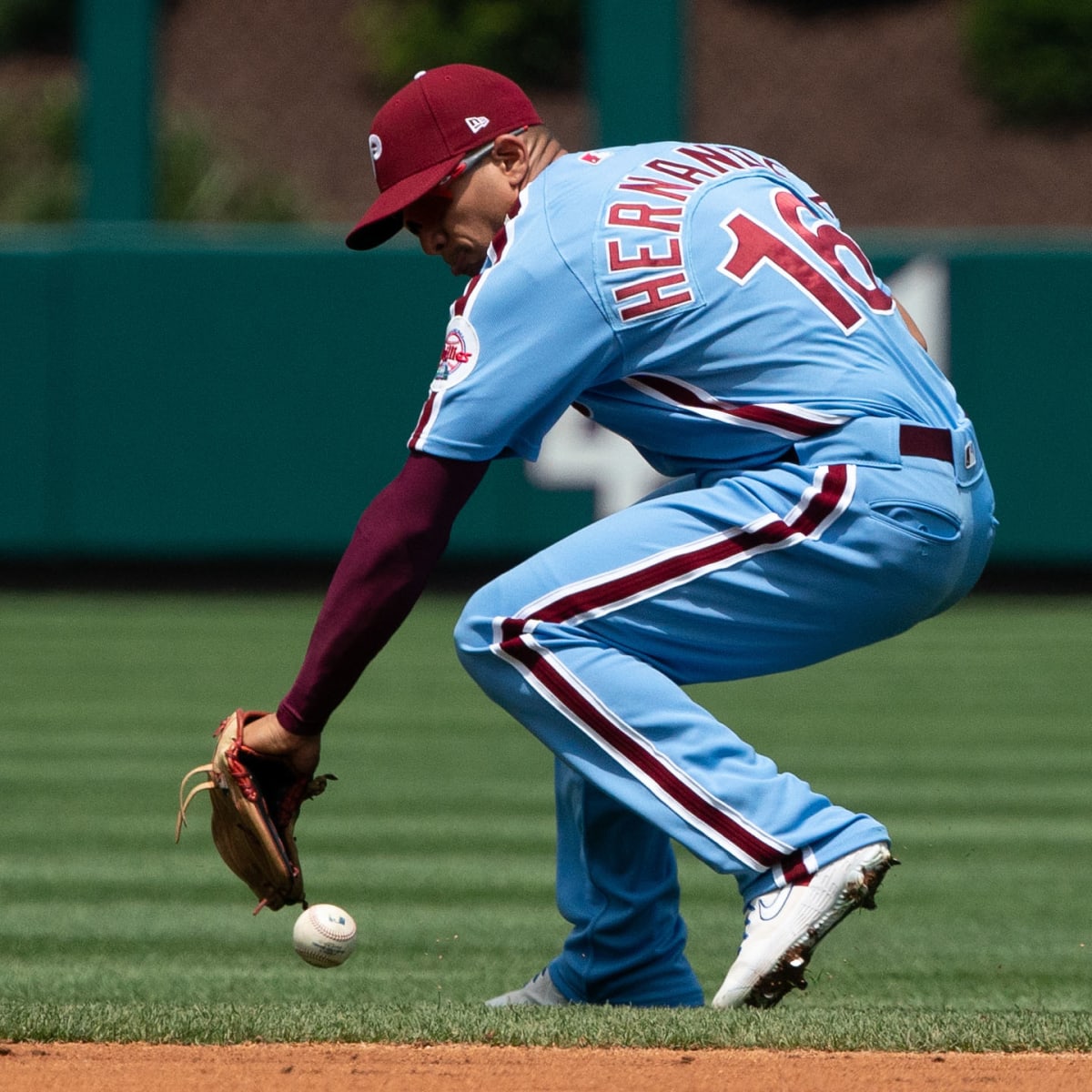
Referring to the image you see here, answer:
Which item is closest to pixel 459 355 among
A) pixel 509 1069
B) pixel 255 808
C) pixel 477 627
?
pixel 477 627

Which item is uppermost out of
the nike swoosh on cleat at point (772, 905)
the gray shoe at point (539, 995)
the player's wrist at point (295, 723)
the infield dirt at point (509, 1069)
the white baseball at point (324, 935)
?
the player's wrist at point (295, 723)

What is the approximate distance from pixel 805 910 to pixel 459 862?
2.41 meters

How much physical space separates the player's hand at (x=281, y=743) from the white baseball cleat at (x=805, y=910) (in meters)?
0.80

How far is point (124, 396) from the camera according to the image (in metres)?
12.7

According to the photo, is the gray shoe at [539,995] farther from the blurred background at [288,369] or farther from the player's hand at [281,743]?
the blurred background at [288,369]

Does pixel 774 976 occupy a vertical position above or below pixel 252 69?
above

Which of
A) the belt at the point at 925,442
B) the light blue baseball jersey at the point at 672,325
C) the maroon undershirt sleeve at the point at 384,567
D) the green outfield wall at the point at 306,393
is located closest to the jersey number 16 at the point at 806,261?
the light blue baseball jersey at the point at 672,325

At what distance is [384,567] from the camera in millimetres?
3500

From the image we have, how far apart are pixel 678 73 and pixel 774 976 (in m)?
9.99

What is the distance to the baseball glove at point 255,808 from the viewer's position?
3678 millimetres

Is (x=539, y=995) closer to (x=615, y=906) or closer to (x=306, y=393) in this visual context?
(x=615, y=906)

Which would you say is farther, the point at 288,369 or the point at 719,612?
the point at 288,369

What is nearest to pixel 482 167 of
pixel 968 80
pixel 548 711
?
pixel 548 711

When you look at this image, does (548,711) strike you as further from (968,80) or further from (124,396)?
(968,80)
